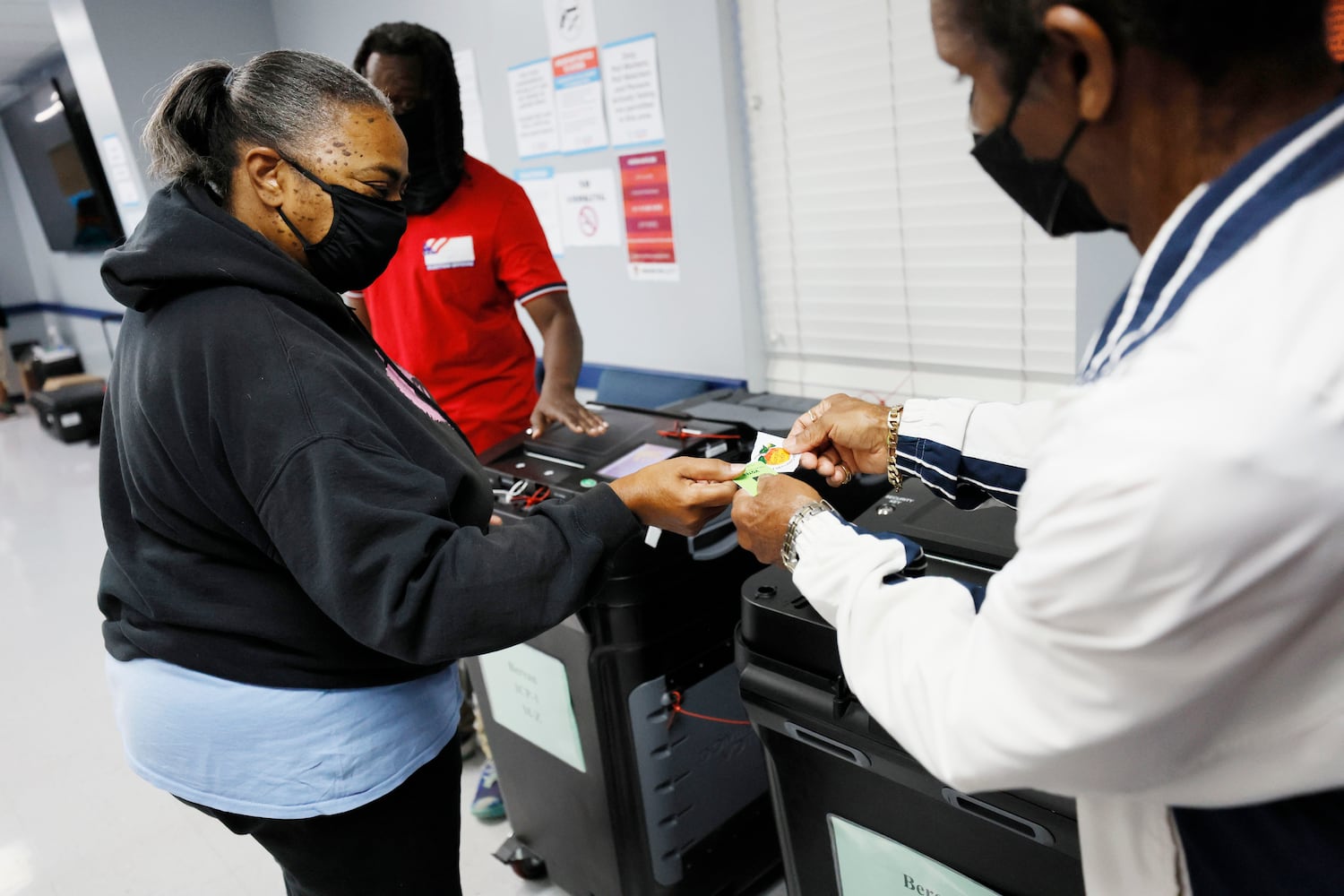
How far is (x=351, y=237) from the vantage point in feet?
3.55

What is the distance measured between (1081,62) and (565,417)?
1301 mm

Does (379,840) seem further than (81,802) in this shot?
No

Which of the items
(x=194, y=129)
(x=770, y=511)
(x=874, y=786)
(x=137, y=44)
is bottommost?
(x=874, y=786)

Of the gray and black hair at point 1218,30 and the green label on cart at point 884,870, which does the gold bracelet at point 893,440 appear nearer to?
the green label on cart at point 884,870

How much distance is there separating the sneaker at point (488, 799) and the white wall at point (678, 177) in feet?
4.15

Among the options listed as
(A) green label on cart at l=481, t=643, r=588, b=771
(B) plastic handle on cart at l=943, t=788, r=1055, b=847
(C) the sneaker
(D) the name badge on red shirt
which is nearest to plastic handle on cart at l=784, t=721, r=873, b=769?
(B) plastic handle on cart at l=943, t=788, r=1055, b=847

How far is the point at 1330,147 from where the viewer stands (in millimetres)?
498

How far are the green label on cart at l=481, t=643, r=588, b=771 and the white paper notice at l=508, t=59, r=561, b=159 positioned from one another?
182 centimetres

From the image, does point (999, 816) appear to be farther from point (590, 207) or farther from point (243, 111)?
point (590, 207)

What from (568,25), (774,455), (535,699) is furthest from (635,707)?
(568,25)

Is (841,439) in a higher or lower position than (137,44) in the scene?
lower

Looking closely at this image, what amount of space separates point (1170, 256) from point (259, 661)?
38.4 inches

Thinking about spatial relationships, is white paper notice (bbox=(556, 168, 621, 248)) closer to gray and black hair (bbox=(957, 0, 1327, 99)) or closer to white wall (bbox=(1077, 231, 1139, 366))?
white wall (bbox=(1077, 231, 1139, 366))

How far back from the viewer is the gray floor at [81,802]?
80.4 inches
